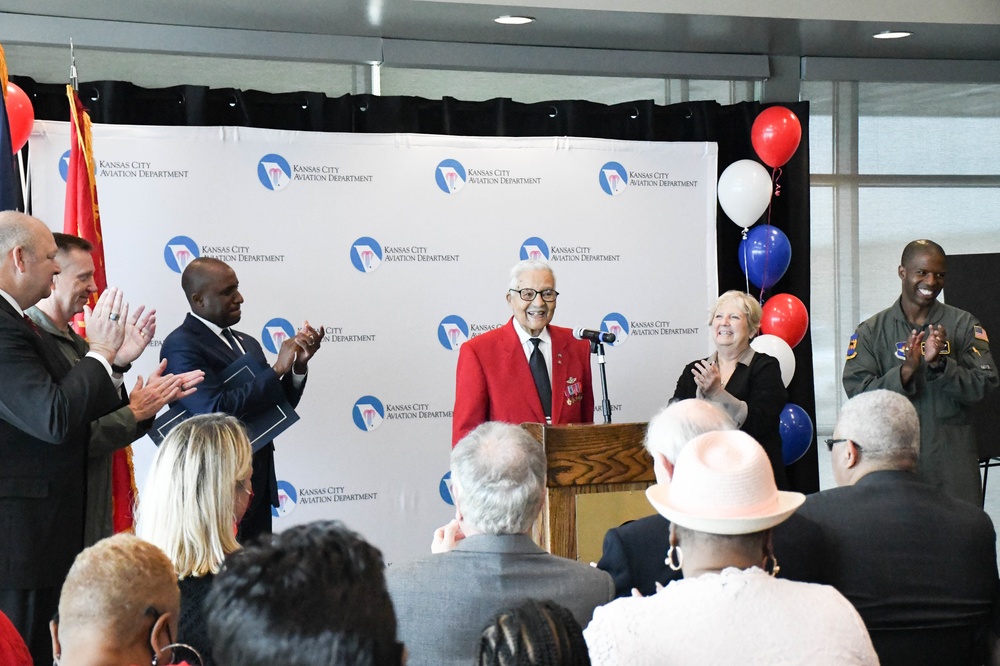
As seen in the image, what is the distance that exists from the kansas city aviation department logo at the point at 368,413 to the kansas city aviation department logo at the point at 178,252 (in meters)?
1.11

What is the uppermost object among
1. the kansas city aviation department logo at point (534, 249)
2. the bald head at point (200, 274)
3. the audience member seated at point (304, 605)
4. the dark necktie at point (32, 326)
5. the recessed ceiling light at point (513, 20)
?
the recessed ceiling light at point (513, 20)

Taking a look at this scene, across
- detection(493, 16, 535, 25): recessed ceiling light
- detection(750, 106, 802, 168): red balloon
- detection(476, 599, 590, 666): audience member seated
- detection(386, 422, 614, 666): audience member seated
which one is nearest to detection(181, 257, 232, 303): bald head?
detection(493, 16, 535, 25): recessed ceiling light

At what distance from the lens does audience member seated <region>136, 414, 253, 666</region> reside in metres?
2.32

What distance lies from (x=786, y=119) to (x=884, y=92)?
1532mm

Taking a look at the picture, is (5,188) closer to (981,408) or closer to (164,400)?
(164,400)

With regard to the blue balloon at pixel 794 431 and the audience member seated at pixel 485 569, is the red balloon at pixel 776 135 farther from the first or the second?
the audience member seated at pixel 485 569

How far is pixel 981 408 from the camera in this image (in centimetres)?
595

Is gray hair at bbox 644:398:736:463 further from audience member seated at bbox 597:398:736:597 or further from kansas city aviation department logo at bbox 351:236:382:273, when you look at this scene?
kansas city aviation department logo at bbox 351:236:382:273

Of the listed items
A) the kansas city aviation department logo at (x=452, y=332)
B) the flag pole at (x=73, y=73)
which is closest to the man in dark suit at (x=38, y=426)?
the flag pole at (x=73, y=73)

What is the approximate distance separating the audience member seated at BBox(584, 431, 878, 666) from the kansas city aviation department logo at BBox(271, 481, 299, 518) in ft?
12.2

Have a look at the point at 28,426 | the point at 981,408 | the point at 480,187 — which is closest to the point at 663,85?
the point at 480,187

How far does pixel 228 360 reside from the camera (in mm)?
4348

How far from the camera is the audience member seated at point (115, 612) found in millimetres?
1726

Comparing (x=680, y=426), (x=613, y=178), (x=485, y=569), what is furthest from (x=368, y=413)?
(x=485, y=569)
